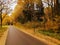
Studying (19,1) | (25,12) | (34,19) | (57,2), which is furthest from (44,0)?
(25,12)

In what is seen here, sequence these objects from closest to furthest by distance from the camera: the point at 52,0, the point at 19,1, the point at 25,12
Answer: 1. the point at 52,0
2. the point at 19,1
3. the point at 25,12

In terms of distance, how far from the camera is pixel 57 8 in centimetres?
3155

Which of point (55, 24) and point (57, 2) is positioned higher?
point (57, 2)

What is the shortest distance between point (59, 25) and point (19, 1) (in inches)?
Result: 952

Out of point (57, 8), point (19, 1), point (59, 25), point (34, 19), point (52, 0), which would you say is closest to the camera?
point (59, 25)

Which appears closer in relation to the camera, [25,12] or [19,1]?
[19,1]

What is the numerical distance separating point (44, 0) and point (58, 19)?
11.4 meters

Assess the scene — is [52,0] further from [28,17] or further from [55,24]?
[28,17]

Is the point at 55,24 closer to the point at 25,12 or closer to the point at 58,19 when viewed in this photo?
the point at 58,19

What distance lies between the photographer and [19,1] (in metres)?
49.0

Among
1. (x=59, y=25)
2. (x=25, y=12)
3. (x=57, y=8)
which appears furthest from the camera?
(x=25, y=12)

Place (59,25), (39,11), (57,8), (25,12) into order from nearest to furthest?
(59,25) → (57,8) → (39,11) → (25,12)

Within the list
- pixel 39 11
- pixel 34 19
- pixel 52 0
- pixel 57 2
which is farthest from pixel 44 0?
pixel 39 11

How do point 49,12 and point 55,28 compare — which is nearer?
point 55,28
